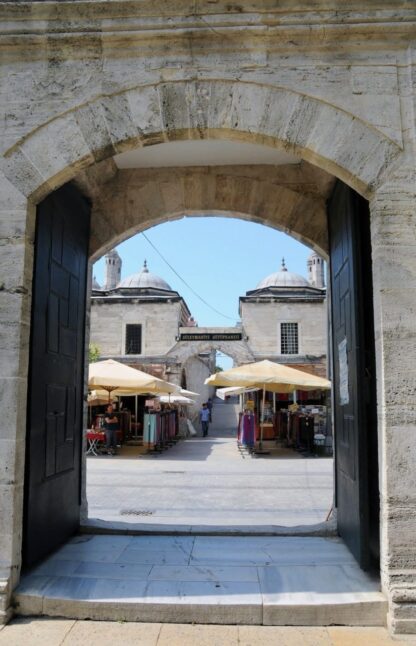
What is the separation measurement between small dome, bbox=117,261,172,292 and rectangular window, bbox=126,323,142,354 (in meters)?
3.33

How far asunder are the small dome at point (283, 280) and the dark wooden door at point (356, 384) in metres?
25.4

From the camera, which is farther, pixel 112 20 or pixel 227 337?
pixel 227 337

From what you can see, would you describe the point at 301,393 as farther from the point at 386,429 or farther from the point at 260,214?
the point at 386,429

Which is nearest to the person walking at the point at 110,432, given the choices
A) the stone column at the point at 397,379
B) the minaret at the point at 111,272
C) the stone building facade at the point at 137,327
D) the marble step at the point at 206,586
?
the marble step at the point at 206,586

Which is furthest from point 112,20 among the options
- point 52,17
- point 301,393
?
point 301,393

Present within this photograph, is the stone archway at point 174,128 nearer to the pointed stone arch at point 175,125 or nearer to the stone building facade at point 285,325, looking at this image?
the pointed stone arch at point 175,125

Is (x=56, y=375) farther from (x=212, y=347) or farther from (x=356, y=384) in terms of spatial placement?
(x=212, y=347)

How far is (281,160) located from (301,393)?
1614cm

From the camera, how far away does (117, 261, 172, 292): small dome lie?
30328 millimetres

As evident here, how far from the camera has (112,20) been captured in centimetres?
354

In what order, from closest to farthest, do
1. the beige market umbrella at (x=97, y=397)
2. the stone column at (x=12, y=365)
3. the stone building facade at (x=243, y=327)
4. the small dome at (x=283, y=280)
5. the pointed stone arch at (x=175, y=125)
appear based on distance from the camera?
the stone column at (x=12, y=365), the pointed stone arch at (x=175, y=125), the beige market umbrella at (x=97, y=397), the stone building facade at (x=243, y=327), the small dome at (x=283, y=280)

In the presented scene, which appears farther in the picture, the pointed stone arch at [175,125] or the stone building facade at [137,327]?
the stone building facade at [137,327]

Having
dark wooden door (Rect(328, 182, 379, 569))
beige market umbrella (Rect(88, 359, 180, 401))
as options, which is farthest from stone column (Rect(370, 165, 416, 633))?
beige market umbrella (Rect(88, 359, 180, 401))

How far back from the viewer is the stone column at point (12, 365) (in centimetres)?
323
